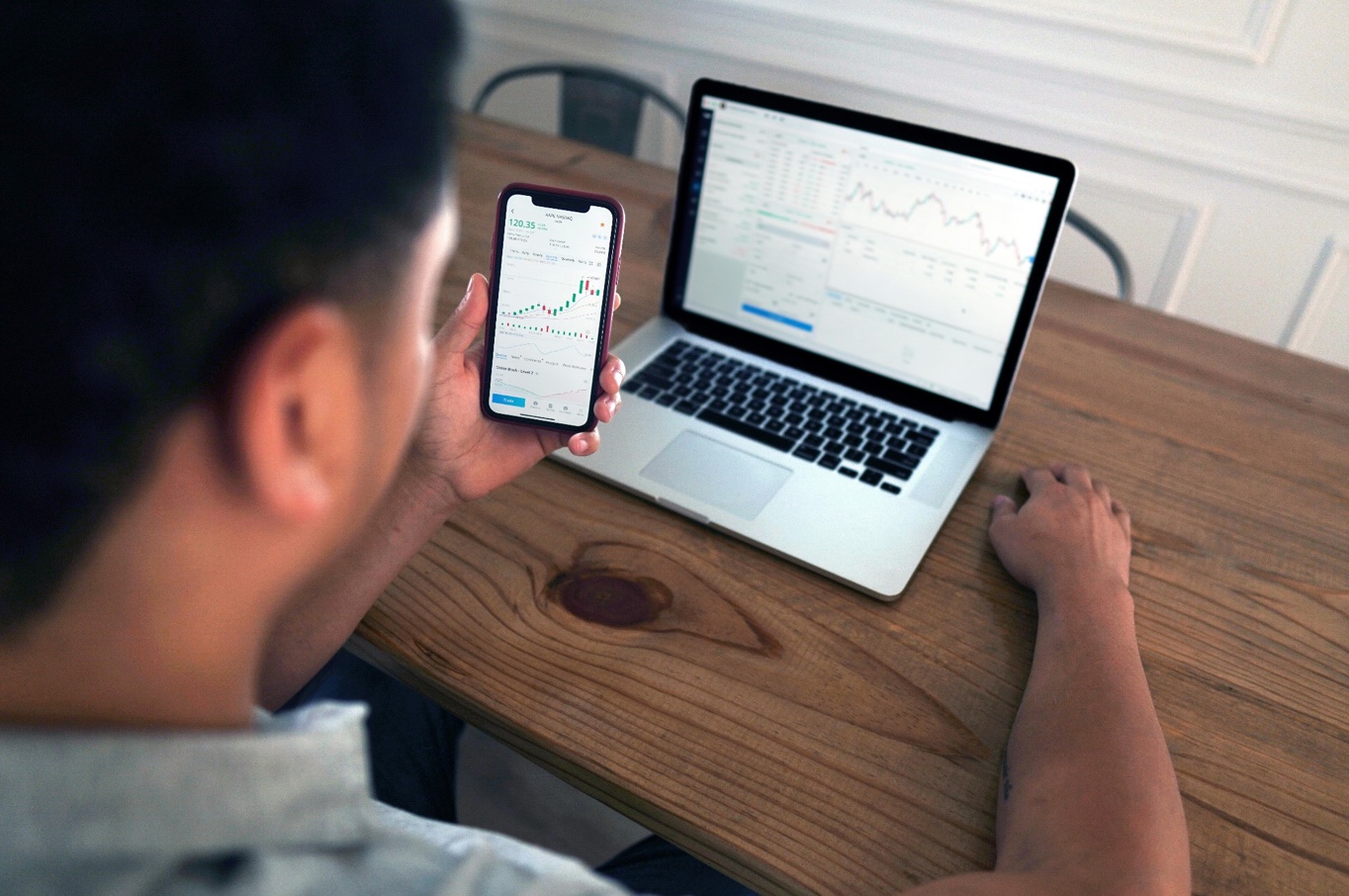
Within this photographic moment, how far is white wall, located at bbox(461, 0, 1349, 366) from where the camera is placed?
1710 millimetres

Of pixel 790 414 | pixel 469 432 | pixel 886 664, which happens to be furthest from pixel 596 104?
pixel 886 664

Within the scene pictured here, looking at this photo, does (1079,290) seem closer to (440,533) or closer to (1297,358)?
(1297,358)

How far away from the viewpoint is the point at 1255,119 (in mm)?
1743

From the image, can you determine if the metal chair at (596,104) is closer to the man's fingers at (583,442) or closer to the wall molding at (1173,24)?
the wall molding at (1173,24)

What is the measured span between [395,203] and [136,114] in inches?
3.6

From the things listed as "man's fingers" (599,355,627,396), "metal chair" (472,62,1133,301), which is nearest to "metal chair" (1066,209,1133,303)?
"metal chair" (472,62,1133,301)

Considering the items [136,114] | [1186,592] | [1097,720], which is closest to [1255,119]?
[1186,592]

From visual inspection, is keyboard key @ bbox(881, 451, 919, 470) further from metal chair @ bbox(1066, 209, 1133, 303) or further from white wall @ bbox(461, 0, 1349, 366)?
white wall @ bbox(461, 0, 1349, 366)

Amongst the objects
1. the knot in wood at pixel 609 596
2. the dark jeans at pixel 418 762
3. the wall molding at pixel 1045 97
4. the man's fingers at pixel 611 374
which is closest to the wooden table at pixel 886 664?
the knot in wood at pixel 609 596

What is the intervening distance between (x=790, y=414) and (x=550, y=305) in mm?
283

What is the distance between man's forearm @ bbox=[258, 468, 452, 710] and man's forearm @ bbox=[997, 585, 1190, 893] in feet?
1.52

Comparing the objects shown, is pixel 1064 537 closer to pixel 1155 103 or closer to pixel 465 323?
pixel 465 323

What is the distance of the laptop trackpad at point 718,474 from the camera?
32.1 inches

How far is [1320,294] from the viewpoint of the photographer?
1.83m
